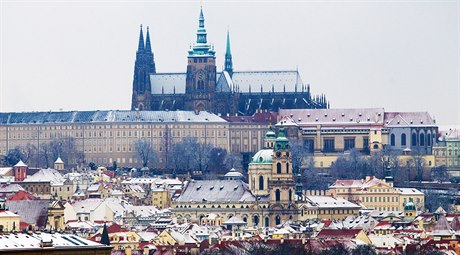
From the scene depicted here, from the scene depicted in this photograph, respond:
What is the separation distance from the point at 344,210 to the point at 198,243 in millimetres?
34523

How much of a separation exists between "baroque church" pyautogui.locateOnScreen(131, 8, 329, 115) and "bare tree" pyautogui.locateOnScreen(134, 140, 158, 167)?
8.14m

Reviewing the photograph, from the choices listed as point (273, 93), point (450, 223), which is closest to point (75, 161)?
point (273, 93)

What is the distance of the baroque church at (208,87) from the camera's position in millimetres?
186250

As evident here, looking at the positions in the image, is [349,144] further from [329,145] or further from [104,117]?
[104,117]

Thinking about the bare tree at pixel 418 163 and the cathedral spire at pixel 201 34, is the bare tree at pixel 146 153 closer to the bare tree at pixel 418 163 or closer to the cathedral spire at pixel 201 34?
the cathedral spire at pixel 201 34

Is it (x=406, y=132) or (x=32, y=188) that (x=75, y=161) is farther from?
(x=32, y=188)

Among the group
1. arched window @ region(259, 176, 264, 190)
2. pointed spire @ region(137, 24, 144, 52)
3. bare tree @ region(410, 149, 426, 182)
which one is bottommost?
arched window @ region(259, 176, 264, 190)

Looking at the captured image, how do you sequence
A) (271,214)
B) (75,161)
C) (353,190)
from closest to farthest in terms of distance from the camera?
(271,214) < (353,190) < (75,161)

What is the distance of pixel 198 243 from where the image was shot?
105 metres

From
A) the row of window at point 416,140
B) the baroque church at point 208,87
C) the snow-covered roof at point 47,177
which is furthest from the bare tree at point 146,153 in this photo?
the snow-covered roof at point 47,177

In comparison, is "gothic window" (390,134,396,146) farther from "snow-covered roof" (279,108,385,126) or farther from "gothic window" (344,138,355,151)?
"gothic window" (344,138,355,151)

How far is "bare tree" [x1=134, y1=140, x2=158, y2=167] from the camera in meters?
175

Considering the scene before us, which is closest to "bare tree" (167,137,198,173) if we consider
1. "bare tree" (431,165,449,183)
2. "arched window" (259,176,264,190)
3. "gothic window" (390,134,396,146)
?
"gothic window" (390,134,396,146)

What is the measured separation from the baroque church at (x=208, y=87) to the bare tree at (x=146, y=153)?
8141 mm
